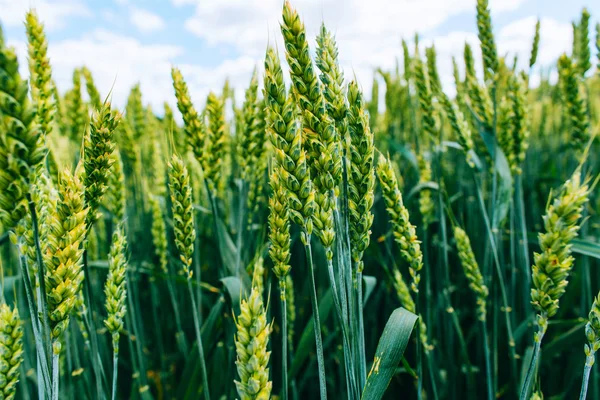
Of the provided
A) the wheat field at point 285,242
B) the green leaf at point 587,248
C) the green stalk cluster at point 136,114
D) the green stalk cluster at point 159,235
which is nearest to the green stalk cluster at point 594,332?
the wheat field at point 285,242

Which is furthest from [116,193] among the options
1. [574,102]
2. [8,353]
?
[574,102]

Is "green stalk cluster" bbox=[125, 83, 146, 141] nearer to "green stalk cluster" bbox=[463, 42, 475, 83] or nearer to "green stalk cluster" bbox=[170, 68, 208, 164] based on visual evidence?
"green stalk cluster" bbox=[170, 68, 208, 164]

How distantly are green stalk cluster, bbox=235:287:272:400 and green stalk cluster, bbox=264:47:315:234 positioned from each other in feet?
0.75

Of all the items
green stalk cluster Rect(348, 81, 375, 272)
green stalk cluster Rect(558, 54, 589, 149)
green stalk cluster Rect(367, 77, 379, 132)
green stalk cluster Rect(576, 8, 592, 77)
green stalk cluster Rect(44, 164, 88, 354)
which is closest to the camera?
green stalk cluster Rect(44, 164, 88, 354)

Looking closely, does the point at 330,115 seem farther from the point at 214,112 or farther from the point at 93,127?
the point at 214,112

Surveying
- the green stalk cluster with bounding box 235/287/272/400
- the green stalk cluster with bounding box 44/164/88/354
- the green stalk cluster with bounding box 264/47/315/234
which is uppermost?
the green stalk cluster with bounding box 264/47/315/234

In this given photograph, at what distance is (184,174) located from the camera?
1.26m

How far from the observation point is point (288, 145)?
0.91 m

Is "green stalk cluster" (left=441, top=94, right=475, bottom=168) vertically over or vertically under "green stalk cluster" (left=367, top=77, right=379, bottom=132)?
under

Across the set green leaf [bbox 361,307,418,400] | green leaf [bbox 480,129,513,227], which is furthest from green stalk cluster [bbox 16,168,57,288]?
green leaf [bbox 480,129,513,227]

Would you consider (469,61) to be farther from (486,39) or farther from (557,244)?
(557,244)

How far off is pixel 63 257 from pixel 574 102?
2421 millimetres

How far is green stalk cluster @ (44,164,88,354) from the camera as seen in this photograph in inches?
33.6

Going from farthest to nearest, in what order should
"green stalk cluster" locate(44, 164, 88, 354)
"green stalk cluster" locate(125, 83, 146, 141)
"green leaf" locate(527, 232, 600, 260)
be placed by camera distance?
"green stalk cluster" locate(125, 83, 146, 141), "green leaf" locate(527, 232, 600, 260), "green stalk cluster" locate(44, 164, 88, 354)
